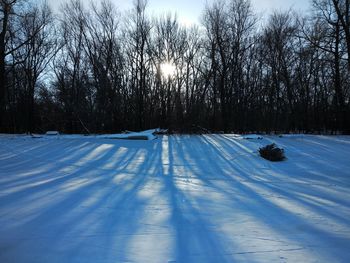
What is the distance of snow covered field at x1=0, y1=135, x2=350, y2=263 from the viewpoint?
3.26 metres

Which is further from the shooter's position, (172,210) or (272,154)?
(272,154)

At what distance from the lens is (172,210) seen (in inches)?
186

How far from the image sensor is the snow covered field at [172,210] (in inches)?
128

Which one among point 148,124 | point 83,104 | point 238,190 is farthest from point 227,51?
point 238,190

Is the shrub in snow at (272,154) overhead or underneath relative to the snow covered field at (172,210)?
overhead

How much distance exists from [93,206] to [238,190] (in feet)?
9.44

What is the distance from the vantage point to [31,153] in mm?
10633

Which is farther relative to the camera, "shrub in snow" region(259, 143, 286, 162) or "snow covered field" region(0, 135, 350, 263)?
"shrub in snow" region(259, 143, 286, 162)

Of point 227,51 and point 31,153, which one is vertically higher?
point 227,51

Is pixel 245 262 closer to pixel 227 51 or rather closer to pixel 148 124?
pixel 148 124

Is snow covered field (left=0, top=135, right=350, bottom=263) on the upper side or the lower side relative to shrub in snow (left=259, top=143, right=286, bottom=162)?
lower

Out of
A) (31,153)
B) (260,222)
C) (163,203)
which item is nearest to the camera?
(260,222)

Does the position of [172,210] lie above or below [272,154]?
below

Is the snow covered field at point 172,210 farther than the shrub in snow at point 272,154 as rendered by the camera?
No
